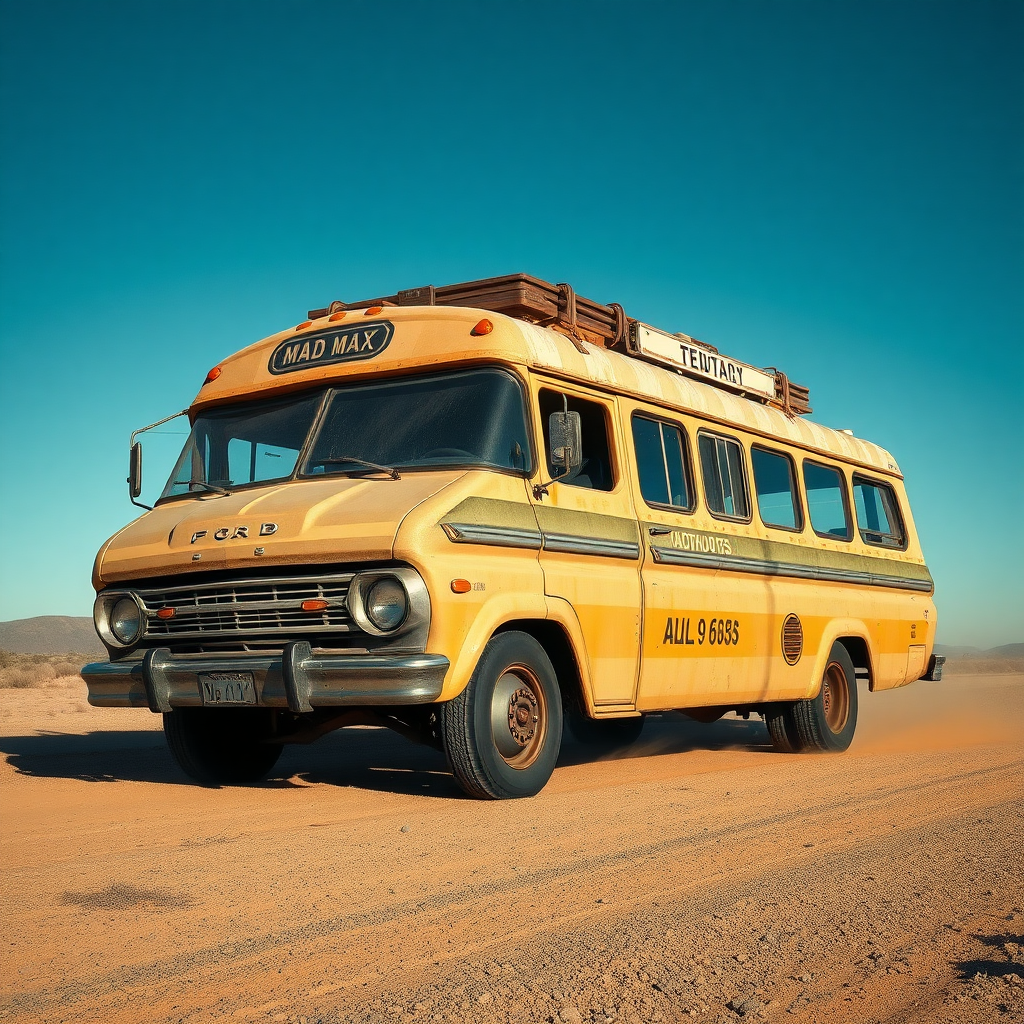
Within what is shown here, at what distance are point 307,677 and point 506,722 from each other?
4.03 feet

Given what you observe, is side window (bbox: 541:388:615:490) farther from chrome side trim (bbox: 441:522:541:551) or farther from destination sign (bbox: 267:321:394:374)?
destination sign (bbox: 267:321:394:374)

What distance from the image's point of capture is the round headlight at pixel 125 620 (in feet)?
23.8

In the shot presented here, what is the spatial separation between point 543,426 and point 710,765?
3600 millimetres

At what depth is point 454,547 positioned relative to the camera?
643cm

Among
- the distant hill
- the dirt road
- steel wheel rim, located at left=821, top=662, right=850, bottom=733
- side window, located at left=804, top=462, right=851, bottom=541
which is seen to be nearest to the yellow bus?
the dirt road

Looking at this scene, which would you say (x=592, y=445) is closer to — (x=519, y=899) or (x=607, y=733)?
(x=519, y=899)

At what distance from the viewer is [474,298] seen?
327 inches

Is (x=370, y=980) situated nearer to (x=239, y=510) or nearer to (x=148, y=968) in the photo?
(x=148, y=968)

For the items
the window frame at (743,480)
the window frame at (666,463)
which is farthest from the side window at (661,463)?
the window frame at (743,480)

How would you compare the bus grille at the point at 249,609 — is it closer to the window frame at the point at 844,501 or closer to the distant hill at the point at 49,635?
the window frame at the point at 844,501

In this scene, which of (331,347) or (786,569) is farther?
(786,569)

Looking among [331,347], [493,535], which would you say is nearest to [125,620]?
Answer: [331,347]

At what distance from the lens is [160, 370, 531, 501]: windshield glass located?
7055 millimetres

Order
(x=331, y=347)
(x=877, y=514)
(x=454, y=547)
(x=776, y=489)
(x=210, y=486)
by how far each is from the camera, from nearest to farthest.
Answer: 1. (x=454, y=547)
2. (x=210, y=486)
3. (x=331, y=347)
4. (x=776, y=489)
5. (x=877, y=514)
